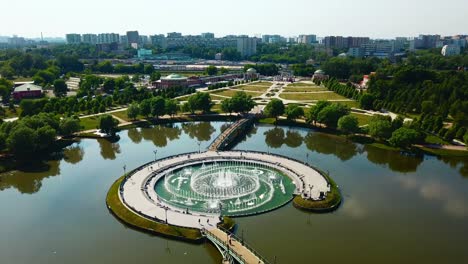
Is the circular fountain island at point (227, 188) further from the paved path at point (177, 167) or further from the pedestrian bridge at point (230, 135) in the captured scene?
the pedestrian bridge at point (230, 135)

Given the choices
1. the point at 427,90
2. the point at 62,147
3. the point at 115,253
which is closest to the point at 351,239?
the point at 115,253

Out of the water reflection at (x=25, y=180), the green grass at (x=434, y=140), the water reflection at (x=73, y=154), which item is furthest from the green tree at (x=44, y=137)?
the green grass at (x=434, y=140)

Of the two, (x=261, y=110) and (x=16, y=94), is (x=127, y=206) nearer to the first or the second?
(x=261, y=110)

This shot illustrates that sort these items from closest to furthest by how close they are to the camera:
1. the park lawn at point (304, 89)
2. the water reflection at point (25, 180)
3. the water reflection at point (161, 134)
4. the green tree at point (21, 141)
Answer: the water reflection at point (25, 180) < the green tree at point (21, 141) < the water reflection at point (161, 134) < the park lawn at point (304, 89)

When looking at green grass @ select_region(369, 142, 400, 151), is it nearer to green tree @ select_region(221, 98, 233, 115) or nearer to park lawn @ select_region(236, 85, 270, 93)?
green tree @ select_region(221, 98, 233, 115)

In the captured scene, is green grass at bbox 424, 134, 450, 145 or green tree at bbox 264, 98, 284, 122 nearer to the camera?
green grass at bbox 424, 134, 450, 145

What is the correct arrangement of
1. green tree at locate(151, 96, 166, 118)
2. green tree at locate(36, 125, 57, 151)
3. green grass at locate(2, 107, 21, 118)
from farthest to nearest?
1. green grass at locate(2, 107, 21, 118)
2. green tree at locate(151, 96, 166, 118)
3. green tree at locate(36, 125, 57, 151)

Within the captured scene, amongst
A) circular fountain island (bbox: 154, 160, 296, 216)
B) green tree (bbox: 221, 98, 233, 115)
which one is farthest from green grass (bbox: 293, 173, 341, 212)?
green tree (bbox: 221, 98, 233, 115)
